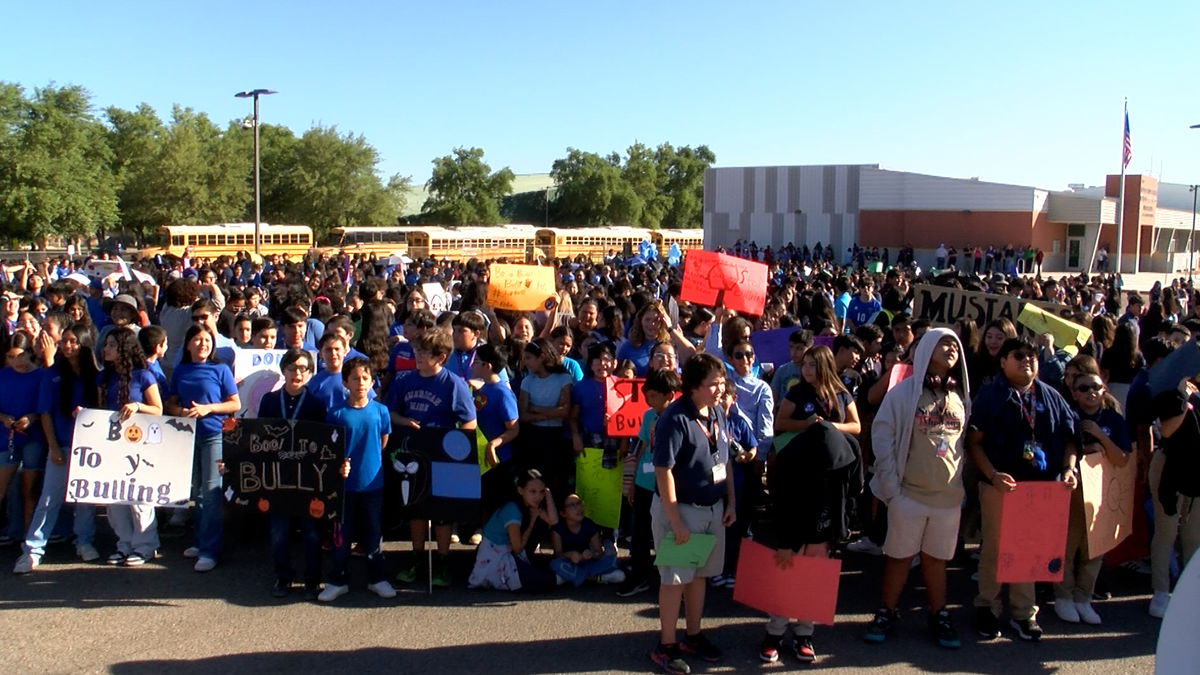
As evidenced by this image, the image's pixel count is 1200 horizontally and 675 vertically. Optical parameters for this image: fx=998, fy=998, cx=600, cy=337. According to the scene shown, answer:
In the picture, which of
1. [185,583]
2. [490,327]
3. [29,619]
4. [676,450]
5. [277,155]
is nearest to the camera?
[676,450]

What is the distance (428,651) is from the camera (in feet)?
18.6

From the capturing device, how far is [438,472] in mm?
6609

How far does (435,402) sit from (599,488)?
1.37 m

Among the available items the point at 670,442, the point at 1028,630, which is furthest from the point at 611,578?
the point at 1028,630

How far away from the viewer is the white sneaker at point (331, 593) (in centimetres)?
642

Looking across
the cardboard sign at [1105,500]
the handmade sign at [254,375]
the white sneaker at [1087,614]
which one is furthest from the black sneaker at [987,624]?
the handmade sign at [254,375]

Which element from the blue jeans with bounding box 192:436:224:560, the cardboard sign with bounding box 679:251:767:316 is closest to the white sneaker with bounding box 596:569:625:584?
the blue jeans with bounding box 192:436:224:560

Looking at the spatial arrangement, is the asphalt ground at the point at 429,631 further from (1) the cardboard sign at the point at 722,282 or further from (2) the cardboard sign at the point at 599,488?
(1) the cardboard sign at the point at 722,282

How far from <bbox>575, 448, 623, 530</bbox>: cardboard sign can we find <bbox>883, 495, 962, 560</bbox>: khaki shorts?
210 cm

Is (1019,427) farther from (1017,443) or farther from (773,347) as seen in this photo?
(773,347)

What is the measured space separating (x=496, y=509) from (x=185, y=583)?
215cm

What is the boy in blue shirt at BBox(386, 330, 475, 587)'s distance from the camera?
6.68m

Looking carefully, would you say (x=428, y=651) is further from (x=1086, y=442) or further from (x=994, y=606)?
(x=1086, y=442)

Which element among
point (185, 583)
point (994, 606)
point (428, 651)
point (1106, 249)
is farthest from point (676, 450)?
point (1106, 249)
